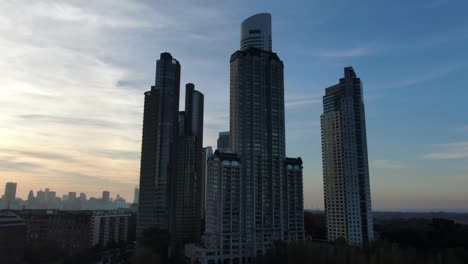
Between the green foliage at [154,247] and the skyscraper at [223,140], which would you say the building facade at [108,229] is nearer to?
the green foliage at [154,247]

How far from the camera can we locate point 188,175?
339ft

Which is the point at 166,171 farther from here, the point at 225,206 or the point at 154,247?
the point at 154,247

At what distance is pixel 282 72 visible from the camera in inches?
3386

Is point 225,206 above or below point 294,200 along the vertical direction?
below

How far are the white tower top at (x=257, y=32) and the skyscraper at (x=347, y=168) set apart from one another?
74.2 ft

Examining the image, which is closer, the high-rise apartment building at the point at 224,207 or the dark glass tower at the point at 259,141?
the high-rise apartment building at the point at 224,207

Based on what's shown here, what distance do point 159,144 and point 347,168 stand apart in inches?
1840

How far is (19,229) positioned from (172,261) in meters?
29.5

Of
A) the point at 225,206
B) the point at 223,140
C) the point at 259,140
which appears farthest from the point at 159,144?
the point at 223,140

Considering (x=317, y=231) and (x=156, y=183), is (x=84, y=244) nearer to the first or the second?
(x=156, y=183)

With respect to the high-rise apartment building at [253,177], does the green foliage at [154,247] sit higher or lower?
lower

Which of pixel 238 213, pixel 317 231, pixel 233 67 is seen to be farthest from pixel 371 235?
pixel 233 67

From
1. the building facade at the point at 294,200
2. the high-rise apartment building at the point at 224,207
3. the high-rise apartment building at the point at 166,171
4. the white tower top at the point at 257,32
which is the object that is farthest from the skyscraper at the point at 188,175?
the white tower top at the point at 257,32

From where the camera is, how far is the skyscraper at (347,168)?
86.4 meters
